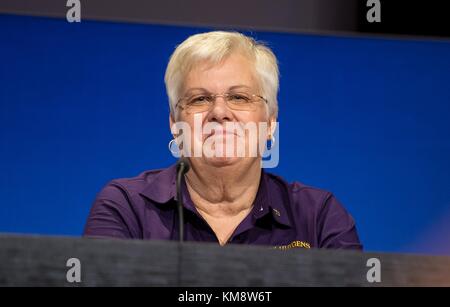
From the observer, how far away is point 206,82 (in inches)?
79.8

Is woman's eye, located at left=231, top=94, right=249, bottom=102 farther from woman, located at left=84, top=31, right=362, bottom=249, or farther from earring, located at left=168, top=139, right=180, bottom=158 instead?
earring, located at left=168, top=139, right=180, bottom=158

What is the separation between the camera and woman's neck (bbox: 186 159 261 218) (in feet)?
6.82

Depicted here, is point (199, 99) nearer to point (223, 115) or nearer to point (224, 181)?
point (223, 115)

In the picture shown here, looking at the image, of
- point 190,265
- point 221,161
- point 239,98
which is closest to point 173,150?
point 221,161

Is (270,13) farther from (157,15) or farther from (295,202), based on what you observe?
(295,202)

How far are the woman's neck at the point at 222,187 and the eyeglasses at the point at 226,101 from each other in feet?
0.55

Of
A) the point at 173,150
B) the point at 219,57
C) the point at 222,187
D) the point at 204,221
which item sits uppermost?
the point at 219,57

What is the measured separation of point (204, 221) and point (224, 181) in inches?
7.0

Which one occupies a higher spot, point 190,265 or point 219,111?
point 219,111

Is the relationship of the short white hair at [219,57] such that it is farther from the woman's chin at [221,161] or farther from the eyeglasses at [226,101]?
the woman's chin at [221,161]

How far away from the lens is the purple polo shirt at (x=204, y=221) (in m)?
1.88

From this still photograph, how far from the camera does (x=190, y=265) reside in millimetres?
1108

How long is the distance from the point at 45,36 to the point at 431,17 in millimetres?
1398

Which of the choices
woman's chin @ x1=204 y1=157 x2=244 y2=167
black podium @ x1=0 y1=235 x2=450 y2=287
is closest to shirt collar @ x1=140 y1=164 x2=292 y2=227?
woman's chin @ x1=204 y1=157 x2=244 y2=167
